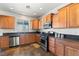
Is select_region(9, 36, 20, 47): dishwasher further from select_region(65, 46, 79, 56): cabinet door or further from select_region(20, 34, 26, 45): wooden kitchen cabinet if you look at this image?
select_region(65, 46, 79, 56): cabinet door

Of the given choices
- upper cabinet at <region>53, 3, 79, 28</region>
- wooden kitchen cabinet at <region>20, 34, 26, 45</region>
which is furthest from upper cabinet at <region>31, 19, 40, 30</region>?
upper cabinet at <region>53, 3, 79, 28</region>

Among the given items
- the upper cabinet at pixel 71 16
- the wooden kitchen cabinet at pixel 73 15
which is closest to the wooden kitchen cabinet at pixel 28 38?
the upper cabinet at pixel 71 16

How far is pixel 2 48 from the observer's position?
4887 mm

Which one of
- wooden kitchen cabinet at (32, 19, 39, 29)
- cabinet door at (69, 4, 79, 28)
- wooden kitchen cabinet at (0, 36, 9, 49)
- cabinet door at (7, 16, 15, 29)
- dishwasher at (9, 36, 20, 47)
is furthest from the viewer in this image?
wooden kitchen cabinet at (32, 19, 39, 29)

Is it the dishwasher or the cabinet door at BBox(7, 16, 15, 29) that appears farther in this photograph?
the cabinet door at BBox(7, 16, 15, 29)

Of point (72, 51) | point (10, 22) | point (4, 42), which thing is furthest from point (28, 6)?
point (72, 51)

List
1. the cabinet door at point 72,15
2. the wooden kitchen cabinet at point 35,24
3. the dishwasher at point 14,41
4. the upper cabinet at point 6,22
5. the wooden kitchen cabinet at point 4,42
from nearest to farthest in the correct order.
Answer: the cabinet door at point 72,15
the wooden kitchen cabinet at point 4,42
the upper cabinet at point 6,22
the dishwasher at point 14,41
the wooden kitchen cabinet at point 35,24

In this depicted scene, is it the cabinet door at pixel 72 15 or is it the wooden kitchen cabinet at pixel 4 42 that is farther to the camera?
the wooden kitchen cabinet at pixel 4 42

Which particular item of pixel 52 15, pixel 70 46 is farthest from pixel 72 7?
pixel 52 15

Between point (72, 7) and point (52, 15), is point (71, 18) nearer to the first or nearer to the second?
point (72, 7)

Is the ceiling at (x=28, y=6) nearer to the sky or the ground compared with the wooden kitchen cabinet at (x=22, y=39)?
nearer to the sky

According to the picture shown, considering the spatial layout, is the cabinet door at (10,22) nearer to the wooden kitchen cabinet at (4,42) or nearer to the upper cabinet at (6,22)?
the upper cabinet at (6,22)

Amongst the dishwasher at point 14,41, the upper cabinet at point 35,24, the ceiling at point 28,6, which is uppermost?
the ceiling at point 28,6

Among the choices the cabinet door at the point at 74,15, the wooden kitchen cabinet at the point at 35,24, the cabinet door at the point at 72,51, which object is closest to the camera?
the cabinet door at the point at 72,51
